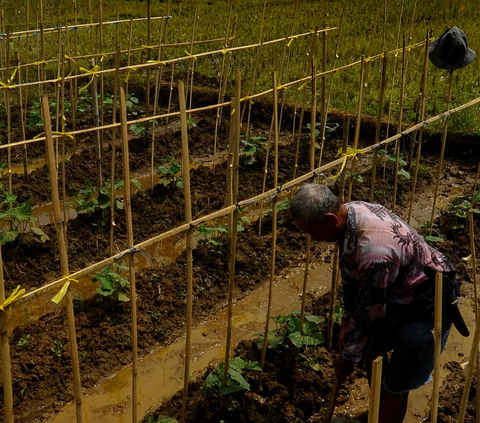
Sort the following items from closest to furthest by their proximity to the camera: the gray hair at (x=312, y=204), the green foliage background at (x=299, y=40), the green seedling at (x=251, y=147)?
the gray hair at (x=312, y=204) → the green seedling at (x=251, y=147) → the green foliage background at (x=299, y=40)

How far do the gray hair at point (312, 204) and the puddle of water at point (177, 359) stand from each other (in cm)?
171

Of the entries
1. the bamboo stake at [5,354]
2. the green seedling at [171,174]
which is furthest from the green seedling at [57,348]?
the green seedling at [171,174]

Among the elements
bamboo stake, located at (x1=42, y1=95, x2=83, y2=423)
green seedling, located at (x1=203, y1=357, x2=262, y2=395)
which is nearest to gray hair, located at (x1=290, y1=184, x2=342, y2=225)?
bamboo stake, located at (x1=42, y1=95, x2=83, y2=423)

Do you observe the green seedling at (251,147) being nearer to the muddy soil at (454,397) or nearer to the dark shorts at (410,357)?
the muddy soil at (454,397)

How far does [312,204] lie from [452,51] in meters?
2.48

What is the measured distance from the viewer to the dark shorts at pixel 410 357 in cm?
292

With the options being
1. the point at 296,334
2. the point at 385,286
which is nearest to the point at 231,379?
the point at 296,334

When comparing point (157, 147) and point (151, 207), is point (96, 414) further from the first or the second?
point (157, 147)

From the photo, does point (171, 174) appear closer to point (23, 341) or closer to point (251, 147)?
point (251, 147)

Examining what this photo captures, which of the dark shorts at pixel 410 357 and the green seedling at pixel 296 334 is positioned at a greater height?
the dark shorts at pixel 410 357

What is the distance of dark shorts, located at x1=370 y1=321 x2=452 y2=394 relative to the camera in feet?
9.57

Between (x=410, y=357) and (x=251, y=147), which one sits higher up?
(x=410, y=357)

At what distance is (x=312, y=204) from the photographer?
2662 mm

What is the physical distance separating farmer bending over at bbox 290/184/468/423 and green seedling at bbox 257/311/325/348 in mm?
624
